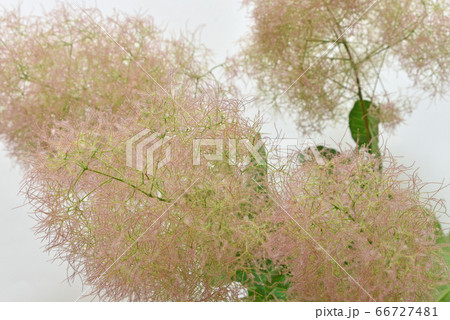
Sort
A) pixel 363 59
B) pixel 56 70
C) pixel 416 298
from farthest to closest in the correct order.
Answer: pixel 363 59 < pixel 56 70 < pixel 416 298

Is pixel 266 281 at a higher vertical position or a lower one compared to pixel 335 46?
lower

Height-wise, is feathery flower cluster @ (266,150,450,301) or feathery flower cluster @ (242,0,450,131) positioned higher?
feathery flower cluster @ (242,0,450,131)

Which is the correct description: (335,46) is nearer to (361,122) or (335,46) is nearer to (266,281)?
(361,122)

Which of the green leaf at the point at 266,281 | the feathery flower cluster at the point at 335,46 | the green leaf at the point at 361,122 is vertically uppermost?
the feathery flower cluster at the point at 335,46

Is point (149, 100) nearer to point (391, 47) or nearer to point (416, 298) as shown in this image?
point (416, 298)

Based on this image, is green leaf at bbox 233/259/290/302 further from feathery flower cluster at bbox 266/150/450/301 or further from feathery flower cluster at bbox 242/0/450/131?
feathery flower cluster at bbox 242/0/450/131

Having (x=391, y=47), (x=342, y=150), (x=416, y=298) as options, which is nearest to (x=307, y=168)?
(x=342, y=150)

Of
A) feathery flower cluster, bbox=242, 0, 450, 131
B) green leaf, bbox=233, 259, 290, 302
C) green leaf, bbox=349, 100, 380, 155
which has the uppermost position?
feathery flower cluster, bbox=242, 0, 450, 131

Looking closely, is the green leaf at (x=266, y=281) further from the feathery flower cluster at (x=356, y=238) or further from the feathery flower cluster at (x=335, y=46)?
the feathery flower cluster at (x=335, y=46)

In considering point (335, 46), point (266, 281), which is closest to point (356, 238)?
point (266, 281)

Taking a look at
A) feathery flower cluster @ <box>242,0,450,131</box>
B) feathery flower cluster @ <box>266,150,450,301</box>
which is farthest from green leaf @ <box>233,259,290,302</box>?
feathery flower cluster @ <box>242,0,450,131</box>

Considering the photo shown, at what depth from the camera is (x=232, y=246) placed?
0.45 metres

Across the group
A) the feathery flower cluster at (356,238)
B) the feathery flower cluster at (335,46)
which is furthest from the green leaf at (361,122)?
the feathery flower cluster at (356,238)

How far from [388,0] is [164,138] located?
55 cm
